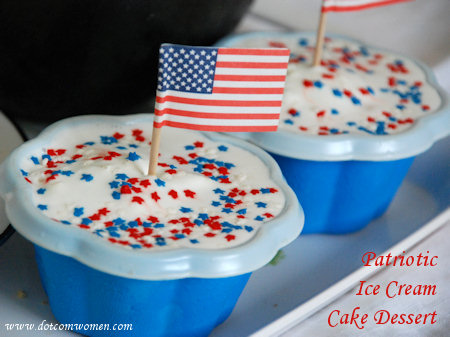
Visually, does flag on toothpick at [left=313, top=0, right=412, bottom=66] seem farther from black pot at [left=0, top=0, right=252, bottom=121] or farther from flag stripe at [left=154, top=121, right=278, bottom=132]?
flag stripe at [left=154, top=121, right=278, bottom=132]

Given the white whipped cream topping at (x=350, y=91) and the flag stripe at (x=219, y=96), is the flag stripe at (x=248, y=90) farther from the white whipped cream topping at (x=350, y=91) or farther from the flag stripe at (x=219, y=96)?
the white whipped cream topping at (x=350, y=91)

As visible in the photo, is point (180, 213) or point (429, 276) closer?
point (180, 213)

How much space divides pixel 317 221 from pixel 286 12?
2.61 feet

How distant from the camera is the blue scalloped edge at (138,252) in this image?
0.84m

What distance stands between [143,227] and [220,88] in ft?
0.69

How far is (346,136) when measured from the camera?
1.14m

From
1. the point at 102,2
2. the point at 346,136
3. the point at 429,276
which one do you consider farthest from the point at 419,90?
the point at 102,2

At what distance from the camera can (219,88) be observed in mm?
981

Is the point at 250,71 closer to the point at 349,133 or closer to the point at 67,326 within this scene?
the point at 349,133

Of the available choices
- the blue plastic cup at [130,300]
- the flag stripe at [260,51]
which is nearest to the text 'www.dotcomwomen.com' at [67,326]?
the blue plastic cup at [130,300]

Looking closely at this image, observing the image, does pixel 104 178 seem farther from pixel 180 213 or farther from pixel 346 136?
pixel 346 136

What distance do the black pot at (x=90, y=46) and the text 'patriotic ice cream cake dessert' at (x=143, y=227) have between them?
0.15m

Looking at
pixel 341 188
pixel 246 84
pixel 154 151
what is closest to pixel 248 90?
pixel 246 84

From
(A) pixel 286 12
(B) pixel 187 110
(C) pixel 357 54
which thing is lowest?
(A) pixel 286 12
